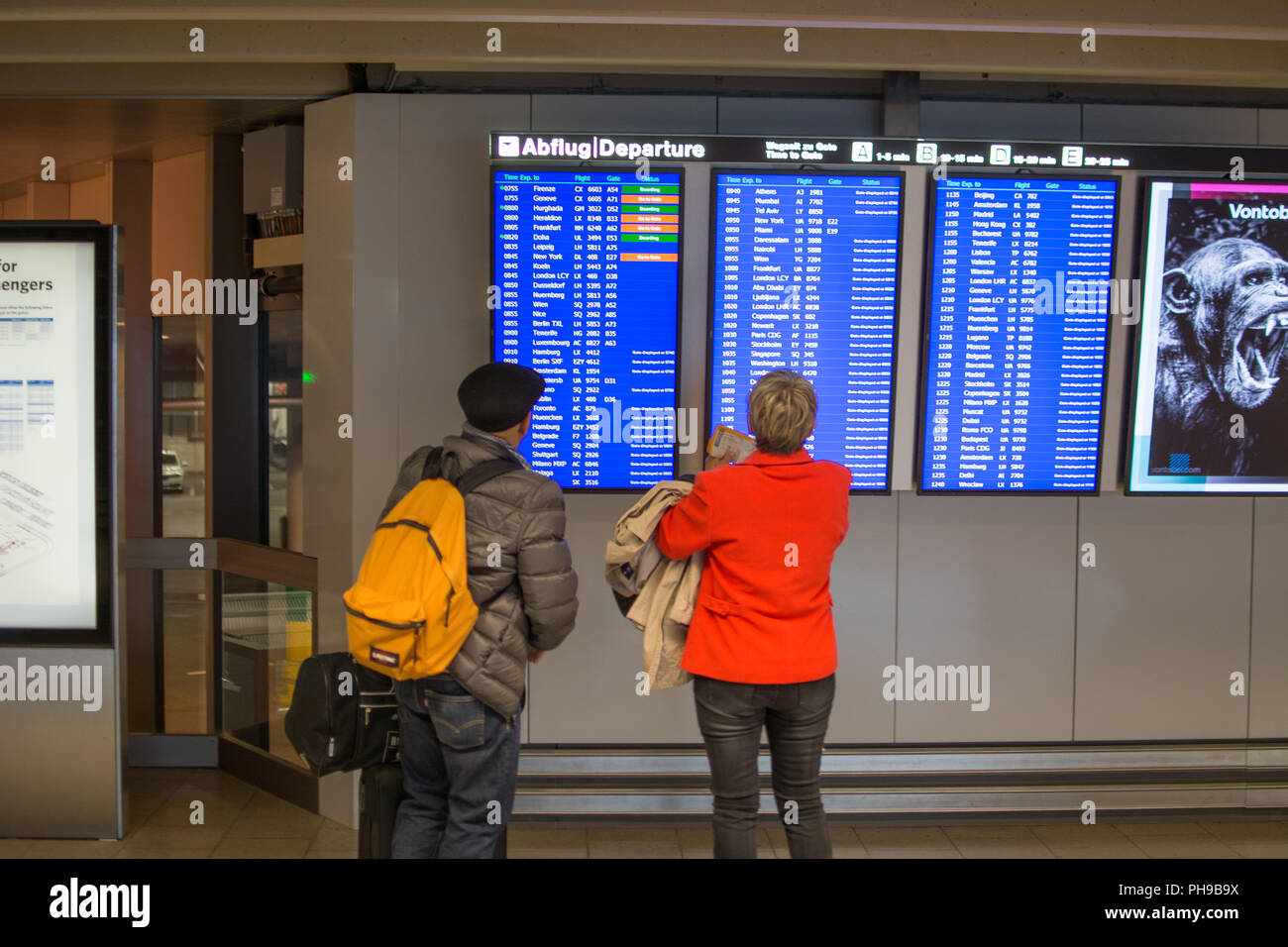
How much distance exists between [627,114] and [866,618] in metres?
2.29

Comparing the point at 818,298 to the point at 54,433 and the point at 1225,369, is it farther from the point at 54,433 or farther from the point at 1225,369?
the point at 54,433

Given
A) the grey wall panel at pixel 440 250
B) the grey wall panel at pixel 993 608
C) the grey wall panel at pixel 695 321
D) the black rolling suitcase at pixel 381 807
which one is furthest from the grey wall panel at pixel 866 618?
the black rolling suitcase at pixel 381 807

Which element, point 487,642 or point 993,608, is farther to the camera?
point 993,608

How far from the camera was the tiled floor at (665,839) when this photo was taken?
3.96 m

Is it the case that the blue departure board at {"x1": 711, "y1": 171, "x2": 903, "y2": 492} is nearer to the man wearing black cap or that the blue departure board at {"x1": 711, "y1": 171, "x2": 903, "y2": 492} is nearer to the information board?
the man wearing black cap

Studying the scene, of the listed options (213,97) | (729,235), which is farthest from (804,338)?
(213,97)

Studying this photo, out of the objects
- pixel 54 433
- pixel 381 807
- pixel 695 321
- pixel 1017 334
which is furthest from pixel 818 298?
pixel 54 433

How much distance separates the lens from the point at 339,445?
416 centimetres

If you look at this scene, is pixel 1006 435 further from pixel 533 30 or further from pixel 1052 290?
pixel 533 30

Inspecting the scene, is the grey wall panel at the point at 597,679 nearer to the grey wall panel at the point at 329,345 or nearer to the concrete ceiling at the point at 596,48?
the grey wall panel at the point at 329,345

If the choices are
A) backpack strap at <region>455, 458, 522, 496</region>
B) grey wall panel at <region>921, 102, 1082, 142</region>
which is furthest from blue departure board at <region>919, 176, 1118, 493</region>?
backpack strap at <region>455, 458, 522, 496</region>

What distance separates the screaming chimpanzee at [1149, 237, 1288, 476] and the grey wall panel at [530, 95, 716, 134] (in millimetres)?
2003

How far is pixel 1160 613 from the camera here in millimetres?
4324

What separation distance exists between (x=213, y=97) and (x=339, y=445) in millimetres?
1567
